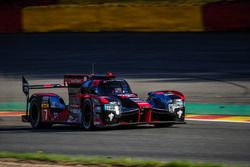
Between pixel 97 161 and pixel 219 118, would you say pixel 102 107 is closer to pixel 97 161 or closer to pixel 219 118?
pixel 219 118

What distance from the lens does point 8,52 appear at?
1085 inches

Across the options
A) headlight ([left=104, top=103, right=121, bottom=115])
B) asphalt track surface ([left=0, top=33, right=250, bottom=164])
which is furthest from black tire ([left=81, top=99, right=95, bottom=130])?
headlight ([left=104, top=103, right=121, bottom=115])

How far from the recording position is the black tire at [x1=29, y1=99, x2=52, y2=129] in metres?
15.2

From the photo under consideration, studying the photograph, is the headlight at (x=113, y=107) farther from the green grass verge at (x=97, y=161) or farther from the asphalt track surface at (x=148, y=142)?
the green grass verge at (x=97, y=161)

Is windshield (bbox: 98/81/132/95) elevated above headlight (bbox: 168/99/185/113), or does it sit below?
above

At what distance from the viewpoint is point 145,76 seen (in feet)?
73.1

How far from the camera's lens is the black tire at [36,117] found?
15242 mm

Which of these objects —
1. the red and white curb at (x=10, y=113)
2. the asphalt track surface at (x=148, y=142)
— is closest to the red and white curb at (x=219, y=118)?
the asphalt track surface at (x=148, y=142)

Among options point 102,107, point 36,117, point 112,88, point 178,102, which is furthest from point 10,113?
point 178,102

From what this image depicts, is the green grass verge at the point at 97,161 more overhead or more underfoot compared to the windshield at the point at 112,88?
more underfoot

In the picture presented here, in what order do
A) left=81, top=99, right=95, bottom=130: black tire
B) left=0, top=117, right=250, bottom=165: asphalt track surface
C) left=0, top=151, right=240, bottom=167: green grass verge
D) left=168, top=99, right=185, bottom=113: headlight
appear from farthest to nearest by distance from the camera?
left=168, top=99, right=185, bottom=113: headlight → left=81, top=99, right=95, bottom=130: black tire → left=0, top=117, right=250, bottom=165: asphalt track surface → left=0, top=151, right=240, bottom=167: green grass verge

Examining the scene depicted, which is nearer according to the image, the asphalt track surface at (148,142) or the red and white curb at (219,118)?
the asphalt track surface at (148,142)

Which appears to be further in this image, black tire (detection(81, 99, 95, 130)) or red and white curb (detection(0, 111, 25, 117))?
red and white curb (detection(0, 111, 25, 117))

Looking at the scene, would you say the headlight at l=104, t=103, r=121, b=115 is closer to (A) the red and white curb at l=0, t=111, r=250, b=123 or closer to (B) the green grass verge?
(A) the red and white curb at l=0, t=111, r=250, b=123
